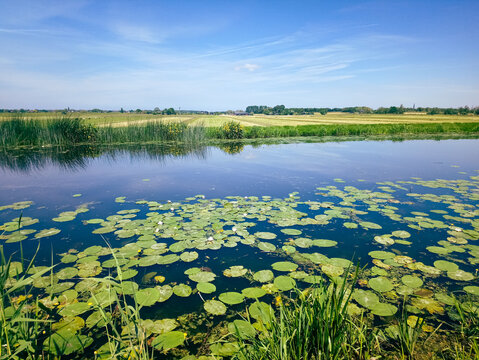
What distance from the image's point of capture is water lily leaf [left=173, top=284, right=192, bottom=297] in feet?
8.63

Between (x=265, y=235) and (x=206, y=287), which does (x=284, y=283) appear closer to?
(x=206, y=287)

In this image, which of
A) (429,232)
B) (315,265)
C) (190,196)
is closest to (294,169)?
(190,196)

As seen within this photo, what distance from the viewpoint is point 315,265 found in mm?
3131

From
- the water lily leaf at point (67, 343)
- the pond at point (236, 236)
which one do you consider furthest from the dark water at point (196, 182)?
the water lily leaf at point (67, 343)

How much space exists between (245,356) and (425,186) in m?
7.06

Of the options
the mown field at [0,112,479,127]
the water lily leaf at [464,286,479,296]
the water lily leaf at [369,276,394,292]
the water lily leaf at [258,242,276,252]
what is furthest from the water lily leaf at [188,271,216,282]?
the mown field at [0,112,479,127]

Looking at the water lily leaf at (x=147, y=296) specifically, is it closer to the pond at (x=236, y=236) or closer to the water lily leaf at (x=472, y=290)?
the pond at (x=236, y=236)

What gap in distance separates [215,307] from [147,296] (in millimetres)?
716

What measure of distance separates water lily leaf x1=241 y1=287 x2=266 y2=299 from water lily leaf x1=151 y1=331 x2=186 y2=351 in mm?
742

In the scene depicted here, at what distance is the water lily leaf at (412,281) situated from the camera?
108 inches

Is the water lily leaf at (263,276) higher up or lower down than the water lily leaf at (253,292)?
higher up

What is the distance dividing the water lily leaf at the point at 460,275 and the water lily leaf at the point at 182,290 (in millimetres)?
3025

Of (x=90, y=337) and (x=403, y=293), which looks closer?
(x=90, y=337)

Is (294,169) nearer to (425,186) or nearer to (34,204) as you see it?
(425,186)
